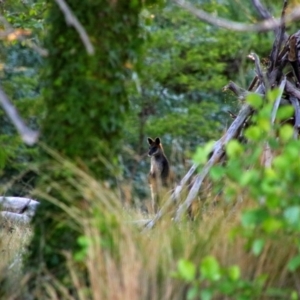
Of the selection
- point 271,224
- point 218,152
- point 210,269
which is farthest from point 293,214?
point 218,152

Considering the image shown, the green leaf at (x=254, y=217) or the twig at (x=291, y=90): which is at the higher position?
the green leaf at (x=254, y=217)

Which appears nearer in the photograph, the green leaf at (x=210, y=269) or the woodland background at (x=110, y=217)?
the green leaf at (x=210, y=269)

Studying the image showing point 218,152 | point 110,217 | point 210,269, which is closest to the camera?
point 210,269

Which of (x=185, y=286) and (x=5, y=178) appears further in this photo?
(x=5, y=178)

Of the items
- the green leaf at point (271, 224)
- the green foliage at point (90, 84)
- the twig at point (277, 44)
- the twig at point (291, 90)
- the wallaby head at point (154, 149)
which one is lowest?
the wallaby head at point (154, 149)

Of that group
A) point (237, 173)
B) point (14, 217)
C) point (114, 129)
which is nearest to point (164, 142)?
Answer: point (14, 217)

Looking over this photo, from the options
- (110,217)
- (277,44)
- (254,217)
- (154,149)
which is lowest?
(154,149)

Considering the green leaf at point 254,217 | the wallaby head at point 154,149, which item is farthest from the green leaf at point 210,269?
the wallaby head at point 154,149

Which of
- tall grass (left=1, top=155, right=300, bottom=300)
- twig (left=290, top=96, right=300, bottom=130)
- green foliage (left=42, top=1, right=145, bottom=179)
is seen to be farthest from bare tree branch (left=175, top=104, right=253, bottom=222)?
tall grass (left=1, top=155, right=300, bottom=300)

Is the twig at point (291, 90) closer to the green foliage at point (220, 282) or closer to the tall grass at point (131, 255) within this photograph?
the tall grass at point (131, 255)

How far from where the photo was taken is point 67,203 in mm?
5793

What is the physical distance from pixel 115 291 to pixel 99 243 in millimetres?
297

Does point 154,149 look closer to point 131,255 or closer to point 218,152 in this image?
point 218,152

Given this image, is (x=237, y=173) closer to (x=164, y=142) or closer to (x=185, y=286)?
(x=185, y=286)
